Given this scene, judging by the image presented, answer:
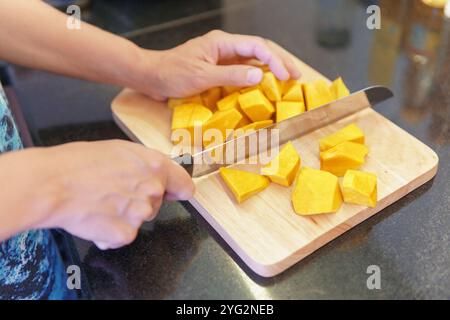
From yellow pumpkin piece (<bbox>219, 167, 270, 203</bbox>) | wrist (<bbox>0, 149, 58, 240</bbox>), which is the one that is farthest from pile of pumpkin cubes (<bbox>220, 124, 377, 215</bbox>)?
wrist (<bbox>0, 149, 58, 240</bbox>)

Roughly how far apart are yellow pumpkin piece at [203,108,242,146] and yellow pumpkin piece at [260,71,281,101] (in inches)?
3.7

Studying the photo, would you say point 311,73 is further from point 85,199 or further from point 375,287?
point 85,199

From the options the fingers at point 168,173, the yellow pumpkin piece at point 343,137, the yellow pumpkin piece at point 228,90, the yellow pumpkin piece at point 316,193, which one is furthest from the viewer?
the yellow pumpkin piece at point 228,90

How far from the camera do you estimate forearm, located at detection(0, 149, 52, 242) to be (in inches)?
25.4

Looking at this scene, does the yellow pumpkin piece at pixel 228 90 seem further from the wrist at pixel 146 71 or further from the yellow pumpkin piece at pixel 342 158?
the yellow pumpkin piece at pixel 342 158

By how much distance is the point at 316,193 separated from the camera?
0.86 meters

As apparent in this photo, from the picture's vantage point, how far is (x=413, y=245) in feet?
2.75

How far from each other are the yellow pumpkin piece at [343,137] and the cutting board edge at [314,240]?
13 cm

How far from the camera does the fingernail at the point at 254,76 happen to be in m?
1.03

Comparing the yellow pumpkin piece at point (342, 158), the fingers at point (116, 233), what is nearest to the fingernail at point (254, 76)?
the yellow pumpkin piece at point (342, 158)

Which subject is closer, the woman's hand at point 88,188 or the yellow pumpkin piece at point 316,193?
the woman's hand at point 88,188

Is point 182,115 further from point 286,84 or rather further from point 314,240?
point 314,240

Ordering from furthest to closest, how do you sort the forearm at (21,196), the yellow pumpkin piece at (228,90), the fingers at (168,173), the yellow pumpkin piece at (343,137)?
the yellow pumpkin piece at (228,90) < the yellow pumpkin piece at (343,137) < the fingers at (168,173) < the forearm at (21,196)

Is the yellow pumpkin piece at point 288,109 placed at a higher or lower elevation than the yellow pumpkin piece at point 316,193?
higher
